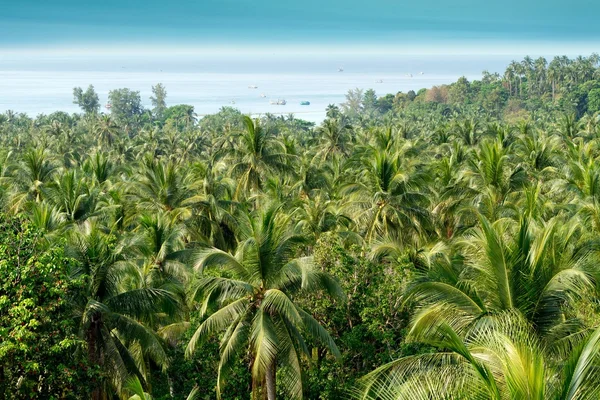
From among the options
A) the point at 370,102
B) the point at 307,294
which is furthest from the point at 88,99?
the point at 307,294

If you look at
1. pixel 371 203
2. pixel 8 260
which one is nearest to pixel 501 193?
pixel 371 203

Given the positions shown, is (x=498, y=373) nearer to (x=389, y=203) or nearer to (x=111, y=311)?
(x=111, y=311)

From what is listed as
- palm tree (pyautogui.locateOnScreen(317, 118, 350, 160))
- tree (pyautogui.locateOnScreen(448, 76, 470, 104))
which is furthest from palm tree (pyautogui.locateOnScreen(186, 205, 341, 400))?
tree (pyautogui.locateOnScreen(448, 76, 470, 104))

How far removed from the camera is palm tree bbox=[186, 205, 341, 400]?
15.1 metres

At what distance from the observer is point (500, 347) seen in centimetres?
893

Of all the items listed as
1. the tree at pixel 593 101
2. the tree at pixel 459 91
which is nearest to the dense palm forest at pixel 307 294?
the tree at pixel 593 101

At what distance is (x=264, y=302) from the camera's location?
15.1m

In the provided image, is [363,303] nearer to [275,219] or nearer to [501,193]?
[275,219]

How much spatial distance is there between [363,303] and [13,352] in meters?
9.24

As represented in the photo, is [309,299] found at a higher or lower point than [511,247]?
lower

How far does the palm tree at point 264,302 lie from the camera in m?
15.1

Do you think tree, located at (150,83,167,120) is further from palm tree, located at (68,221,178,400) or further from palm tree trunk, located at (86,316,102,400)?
palm tree trunk, located at (86,316,102,400)

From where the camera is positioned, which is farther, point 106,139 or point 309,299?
point 106,139

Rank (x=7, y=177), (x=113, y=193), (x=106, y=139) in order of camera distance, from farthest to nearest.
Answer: (x=106, y=139) < (x=7, y=177) < (x=113, y=193)
